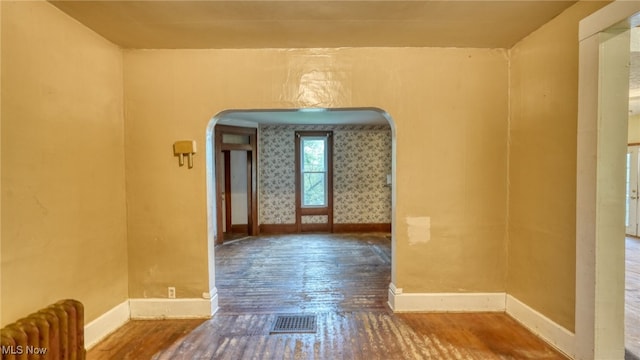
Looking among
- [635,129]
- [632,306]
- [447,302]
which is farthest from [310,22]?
[635,129]

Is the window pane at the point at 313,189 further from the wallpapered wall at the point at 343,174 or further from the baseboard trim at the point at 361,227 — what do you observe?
the baseboard trim at the point at 361,227

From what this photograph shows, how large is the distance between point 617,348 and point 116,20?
13.2 feet

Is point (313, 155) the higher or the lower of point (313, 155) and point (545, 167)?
the higher

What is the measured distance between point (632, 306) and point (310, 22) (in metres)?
3.86

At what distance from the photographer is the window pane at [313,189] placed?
6.89 m

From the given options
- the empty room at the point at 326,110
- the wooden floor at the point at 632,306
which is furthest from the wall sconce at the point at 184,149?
the wooden floor at the point at 632,306

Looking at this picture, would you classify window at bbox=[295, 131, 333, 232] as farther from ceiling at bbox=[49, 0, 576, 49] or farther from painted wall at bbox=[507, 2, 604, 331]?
painted wall at bbox=[507, 2, 604, 331]

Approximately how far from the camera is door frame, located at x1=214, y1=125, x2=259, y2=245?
19.2 feet

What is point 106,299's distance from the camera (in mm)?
2611

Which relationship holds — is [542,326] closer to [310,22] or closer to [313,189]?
[310,22]

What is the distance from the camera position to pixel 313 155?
6.89m

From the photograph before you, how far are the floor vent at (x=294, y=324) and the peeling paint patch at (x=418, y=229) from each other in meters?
1.15

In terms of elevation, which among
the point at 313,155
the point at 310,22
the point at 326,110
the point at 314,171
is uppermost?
the point at 310,22

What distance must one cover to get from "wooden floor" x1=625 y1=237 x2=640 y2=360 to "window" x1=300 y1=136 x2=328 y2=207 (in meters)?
4.82
